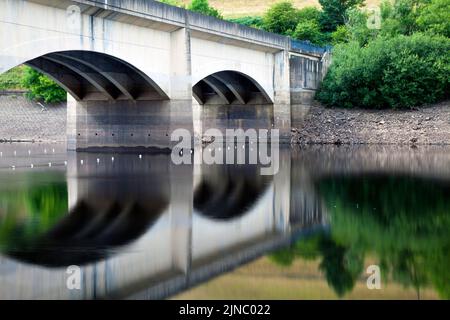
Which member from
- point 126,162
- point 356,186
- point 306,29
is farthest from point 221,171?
point 306,29

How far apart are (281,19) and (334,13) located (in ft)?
20.3

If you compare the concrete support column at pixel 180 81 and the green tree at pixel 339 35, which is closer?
the concrete support column at pixel 180 81

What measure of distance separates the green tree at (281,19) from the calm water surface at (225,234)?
54.2m

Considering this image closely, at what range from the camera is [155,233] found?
57.2 feet

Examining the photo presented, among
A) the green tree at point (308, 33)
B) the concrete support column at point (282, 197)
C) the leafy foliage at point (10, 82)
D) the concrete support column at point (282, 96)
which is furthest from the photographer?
the green tree at point (308, 33)

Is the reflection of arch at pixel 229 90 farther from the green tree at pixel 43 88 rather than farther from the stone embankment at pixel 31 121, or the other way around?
the stone embankment at pixel 31 121

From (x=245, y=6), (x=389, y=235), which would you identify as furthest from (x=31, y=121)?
(x=389, y=235)

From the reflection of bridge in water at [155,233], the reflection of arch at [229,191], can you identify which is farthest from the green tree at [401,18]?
the reflection of bridge in water at [155,233]

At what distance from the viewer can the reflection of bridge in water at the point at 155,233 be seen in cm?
1295

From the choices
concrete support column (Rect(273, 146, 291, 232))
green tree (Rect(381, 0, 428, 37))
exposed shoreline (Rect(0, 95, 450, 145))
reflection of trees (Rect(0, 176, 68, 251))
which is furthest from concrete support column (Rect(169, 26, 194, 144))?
green tree (Rect(381, 0, 428, 37))

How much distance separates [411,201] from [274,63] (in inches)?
1491

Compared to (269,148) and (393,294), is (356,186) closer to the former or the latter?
(393,294)

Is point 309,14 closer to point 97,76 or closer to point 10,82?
point 10,82

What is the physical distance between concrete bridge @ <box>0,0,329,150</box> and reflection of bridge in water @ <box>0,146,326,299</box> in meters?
7.39
